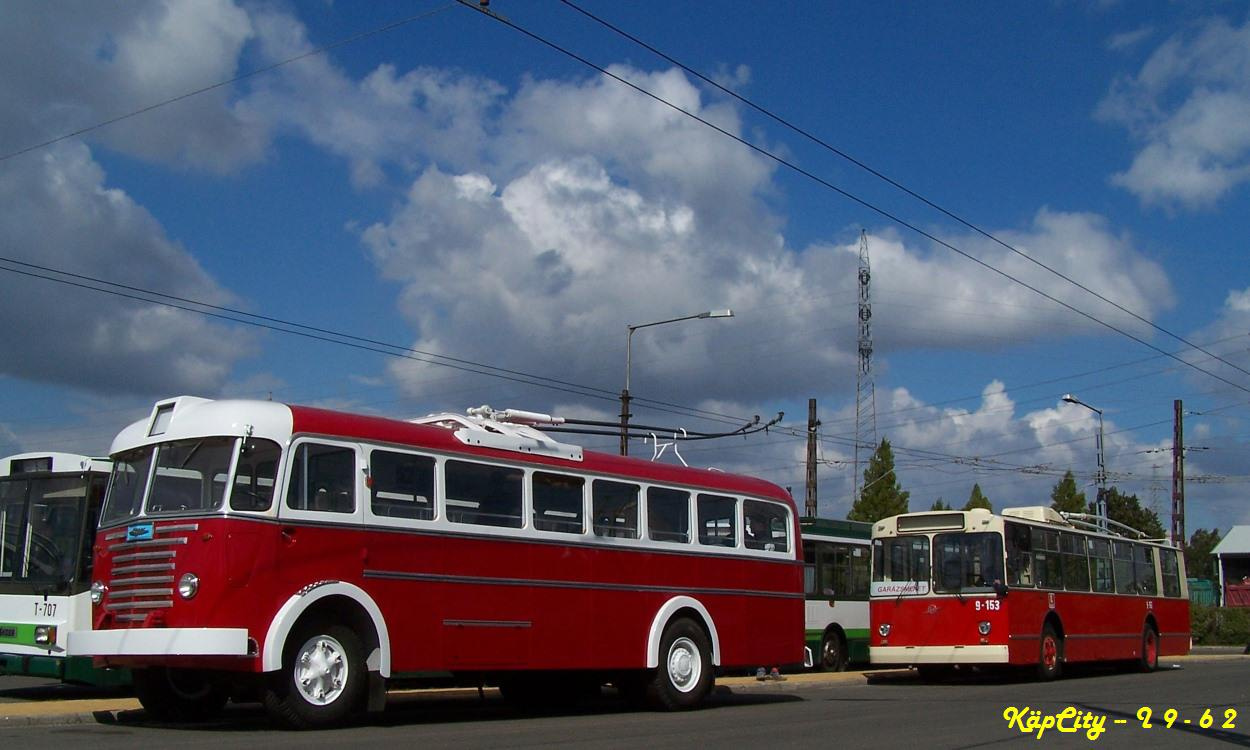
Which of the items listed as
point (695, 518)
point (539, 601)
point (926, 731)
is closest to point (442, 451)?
point (539, 601)

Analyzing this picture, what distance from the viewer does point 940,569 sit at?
23406 mm

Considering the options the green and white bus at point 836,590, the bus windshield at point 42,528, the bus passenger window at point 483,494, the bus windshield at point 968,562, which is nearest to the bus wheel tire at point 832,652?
the green and white bus at point 836,590

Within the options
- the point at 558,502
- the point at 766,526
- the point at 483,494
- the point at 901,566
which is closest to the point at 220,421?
the point at 483,494

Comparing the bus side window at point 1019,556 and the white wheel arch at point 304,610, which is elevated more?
the bus side window at point 1019,556

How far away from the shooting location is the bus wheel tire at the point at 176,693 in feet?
42.1

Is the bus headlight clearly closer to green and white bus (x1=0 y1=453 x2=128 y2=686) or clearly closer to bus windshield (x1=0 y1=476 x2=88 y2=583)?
green and white bus (x1=0 y1=453 x2=128 y2=686)

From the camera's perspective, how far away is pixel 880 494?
6075cm

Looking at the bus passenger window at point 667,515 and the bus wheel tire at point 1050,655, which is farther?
the bus wheel tire at point 1050,655

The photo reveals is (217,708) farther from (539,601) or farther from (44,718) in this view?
(539,601)

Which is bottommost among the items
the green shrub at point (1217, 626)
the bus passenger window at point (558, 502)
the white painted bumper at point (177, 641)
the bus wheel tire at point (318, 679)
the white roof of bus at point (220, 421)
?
the green shrub at point (1217, 626)

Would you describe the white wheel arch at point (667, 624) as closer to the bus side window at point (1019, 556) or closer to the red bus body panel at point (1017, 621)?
the red bus body panel at point (1017, 621)

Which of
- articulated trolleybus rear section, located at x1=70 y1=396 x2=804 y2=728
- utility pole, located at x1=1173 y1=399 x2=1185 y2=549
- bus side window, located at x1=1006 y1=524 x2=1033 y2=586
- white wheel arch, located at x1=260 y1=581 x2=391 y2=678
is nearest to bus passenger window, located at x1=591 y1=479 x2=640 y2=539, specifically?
articulated trolleybus rear section, located at x1=70 y1=396 x2=804 y2=728

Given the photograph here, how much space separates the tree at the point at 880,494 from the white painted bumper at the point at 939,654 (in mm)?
36939

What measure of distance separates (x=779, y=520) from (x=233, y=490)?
28.1ft
